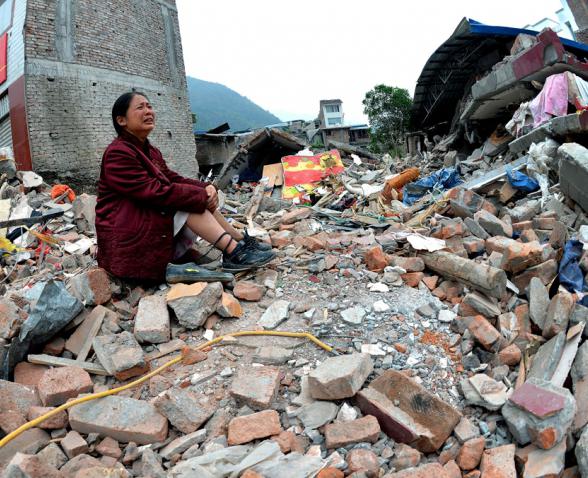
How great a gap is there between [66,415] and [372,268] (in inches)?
85.1

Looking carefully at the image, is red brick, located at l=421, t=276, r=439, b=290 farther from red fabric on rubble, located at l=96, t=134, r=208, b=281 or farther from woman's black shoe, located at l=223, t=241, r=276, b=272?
red fabric on rubble, located at l=96, t=134, r=208, b=281

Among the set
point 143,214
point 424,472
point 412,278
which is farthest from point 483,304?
point 143,214

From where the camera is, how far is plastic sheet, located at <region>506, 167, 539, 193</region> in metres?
4.66

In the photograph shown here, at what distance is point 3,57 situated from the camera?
9.40 metres

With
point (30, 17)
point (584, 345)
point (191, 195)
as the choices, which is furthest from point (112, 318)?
point (30, 17)

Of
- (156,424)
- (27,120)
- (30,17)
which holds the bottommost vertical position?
(156,424)

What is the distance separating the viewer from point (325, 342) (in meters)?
2.21

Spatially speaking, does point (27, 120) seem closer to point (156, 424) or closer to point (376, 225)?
point (376, 225)

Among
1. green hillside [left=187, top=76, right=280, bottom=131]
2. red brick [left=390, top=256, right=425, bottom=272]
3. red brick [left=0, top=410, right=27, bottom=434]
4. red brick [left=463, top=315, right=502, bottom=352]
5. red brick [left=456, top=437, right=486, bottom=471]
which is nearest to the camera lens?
red brick [left=456, top=437, right=486, bottom=471]

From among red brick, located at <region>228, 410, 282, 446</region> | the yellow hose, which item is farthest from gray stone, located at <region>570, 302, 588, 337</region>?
red brick, located at <region>228, 410, 282, 446</region>

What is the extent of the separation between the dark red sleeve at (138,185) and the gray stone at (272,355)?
1.10 meters

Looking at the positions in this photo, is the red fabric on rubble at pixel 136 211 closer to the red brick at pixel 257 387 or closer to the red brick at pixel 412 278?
the red brick at pixel 257 387

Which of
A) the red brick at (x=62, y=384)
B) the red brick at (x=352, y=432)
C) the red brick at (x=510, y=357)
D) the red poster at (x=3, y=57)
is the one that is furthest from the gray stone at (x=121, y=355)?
the red poster at (x=3, y=57)

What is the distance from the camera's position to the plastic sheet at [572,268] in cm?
268
